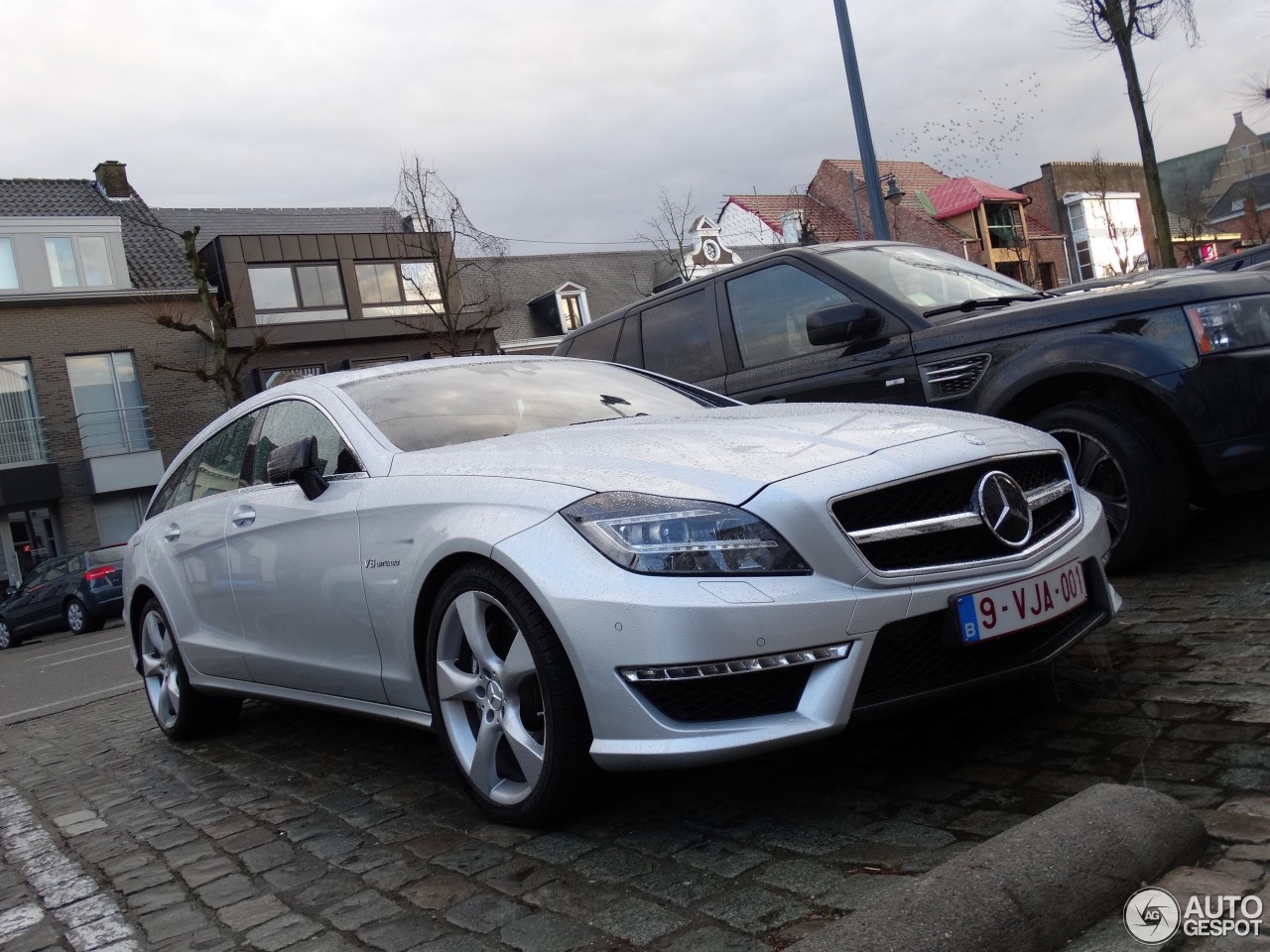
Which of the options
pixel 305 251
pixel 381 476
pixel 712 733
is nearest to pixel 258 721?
pixel 381 476

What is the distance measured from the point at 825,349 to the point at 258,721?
339 centimetres

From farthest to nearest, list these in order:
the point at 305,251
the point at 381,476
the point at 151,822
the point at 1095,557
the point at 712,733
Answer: the point at 305,251 → the point at 151,822 → the point at 381,476 → the point at 1095,557 → the point at 712,733

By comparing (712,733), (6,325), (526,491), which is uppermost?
(6,325)

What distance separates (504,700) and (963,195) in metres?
52.4

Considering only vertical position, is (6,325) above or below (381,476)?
above

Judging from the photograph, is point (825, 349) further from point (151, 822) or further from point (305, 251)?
point (305, 251)

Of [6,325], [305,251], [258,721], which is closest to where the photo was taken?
[258,721]

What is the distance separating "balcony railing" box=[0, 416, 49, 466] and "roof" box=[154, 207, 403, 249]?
25.2 feet

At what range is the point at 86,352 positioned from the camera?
3012 centimetres

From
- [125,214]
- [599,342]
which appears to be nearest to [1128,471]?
[599,342]

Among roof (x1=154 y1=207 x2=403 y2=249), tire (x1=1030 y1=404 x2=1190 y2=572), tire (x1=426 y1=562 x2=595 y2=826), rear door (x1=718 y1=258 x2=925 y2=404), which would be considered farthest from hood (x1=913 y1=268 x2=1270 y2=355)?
roof (x1=154 y1=207 x2=403 y2=249)

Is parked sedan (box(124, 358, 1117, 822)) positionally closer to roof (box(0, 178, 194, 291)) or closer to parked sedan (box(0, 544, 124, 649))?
parked sedan (box(0, 544, 124, 649))

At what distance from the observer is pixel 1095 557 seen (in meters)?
3.32

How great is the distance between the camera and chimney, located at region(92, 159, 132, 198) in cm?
3434
